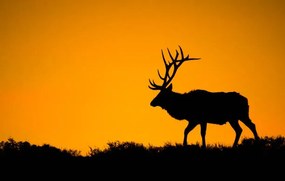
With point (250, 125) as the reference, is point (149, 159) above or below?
below

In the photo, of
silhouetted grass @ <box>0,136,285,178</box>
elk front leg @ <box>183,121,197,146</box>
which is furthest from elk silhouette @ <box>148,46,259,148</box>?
silhouetted grass @ <box>0,136,285,178</box>

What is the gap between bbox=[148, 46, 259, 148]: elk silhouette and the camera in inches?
900

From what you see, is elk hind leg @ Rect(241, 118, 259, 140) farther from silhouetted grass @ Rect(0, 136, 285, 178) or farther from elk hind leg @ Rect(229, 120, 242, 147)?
silhouetted grass @ Rect(0, 136, 285, 178)

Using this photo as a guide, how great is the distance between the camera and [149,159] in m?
17.4

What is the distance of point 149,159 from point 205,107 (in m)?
5.99

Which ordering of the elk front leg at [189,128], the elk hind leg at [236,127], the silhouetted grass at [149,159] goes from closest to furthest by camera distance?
the silhouetted grass at [149,159] < the elk front leg at [189,128] < the elk hind leg at [236,127]

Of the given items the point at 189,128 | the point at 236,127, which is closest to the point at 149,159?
the point at 189,128

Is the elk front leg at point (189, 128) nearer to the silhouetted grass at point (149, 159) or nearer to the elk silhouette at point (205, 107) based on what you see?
the elk silhouette at point (205, 107)

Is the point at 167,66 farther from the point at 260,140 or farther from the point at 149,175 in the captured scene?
the point at 149,175

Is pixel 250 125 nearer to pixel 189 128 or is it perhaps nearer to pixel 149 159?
pixel 189 128

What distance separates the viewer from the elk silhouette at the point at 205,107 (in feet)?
75.0

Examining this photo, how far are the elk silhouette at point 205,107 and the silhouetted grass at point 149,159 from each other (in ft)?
12.2

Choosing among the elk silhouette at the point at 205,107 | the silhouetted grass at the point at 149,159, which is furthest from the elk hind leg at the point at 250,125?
the silhouetted grass at the point at 149,159

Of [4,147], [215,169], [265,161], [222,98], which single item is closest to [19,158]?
[4,147]
